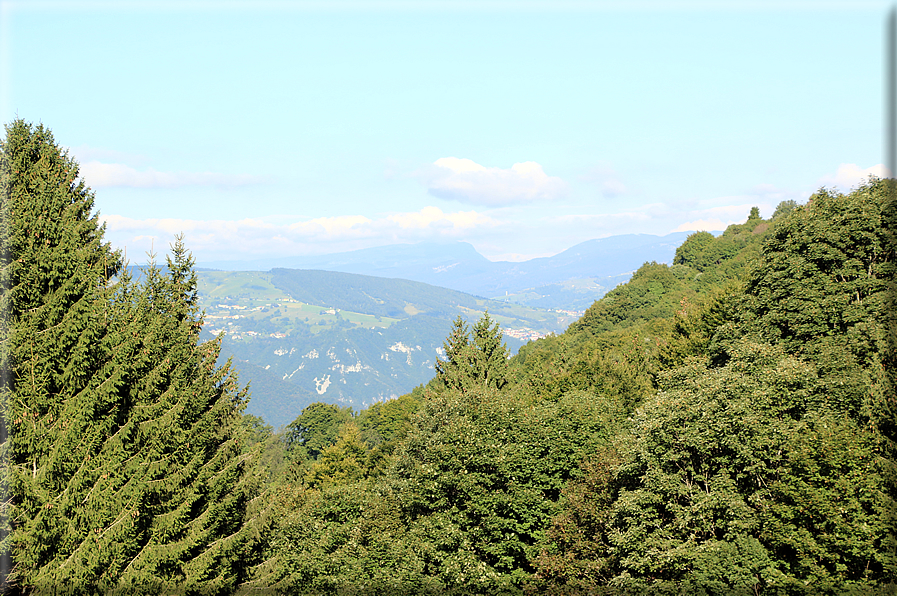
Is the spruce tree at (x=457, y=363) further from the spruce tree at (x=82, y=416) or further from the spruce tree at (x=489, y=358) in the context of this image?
the spruce tree at (x=82, y=416)

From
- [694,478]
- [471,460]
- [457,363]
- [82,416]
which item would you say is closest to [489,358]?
[457,363]

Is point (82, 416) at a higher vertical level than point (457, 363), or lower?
higher

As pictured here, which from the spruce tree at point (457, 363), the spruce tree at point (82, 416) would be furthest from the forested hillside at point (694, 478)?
the spruce tree at point (457, 363)

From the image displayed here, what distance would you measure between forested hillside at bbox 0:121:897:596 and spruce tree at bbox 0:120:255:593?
0.22 feet

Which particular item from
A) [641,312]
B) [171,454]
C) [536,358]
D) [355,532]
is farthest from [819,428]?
[641,312]

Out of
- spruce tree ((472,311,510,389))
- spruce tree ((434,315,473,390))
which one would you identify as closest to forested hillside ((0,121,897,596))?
spruce tree ((434,315,473,390))

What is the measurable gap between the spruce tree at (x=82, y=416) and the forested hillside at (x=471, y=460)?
7 cm

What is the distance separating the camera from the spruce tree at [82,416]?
43.3ft

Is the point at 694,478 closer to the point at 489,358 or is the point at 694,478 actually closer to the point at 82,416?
the point at 82,416

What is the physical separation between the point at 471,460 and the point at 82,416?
1774 centimetres

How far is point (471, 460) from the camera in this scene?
2683 centimetres

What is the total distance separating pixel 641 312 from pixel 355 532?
299 feet

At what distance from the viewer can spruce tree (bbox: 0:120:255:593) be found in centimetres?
1319

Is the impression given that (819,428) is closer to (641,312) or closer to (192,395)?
(192,395)
